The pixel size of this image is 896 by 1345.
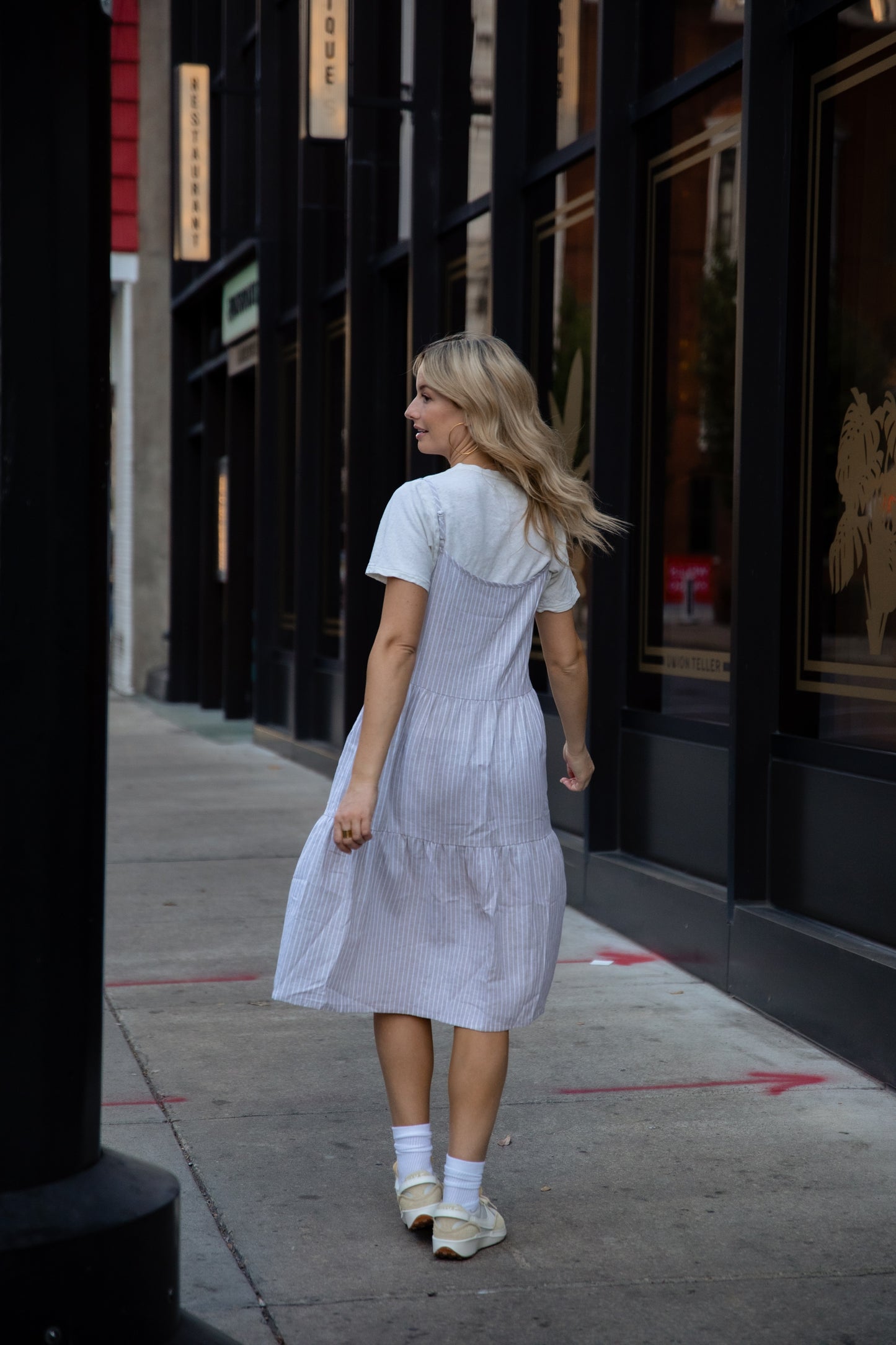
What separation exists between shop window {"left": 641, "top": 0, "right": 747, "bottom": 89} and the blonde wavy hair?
11.0 ft

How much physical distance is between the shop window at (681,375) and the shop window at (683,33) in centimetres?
21

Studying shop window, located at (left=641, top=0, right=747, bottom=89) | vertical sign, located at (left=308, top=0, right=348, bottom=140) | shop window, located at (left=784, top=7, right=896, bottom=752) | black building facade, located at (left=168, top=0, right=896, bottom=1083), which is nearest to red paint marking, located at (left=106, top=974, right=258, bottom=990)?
black building facade, located at (left=168, top=0, right=896, bottom=1083)

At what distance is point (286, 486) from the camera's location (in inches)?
535

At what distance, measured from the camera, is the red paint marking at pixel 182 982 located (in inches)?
229

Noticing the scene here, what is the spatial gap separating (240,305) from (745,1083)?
37.8 feet

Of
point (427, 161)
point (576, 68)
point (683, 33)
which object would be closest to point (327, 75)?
point (427, 161)

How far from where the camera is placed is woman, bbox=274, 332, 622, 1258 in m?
3.48

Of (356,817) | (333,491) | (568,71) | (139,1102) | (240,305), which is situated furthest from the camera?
(240,305)

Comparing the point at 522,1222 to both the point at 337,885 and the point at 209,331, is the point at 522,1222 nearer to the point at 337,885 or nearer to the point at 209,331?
the point at 337,885

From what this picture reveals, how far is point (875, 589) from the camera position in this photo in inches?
207

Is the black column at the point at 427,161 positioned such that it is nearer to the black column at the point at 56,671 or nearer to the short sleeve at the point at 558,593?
the short sleeve at the point at 558,593

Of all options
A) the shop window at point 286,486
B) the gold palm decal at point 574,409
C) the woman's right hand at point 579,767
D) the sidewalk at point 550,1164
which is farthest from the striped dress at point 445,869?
the shop window at point 286,486

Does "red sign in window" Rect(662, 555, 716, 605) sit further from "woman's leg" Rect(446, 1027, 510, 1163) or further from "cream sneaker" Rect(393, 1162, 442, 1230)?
"cream sneaker" Rect(393, 1162, 442, 1230)

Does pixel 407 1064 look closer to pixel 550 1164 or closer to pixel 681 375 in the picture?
pixel 550 1164
